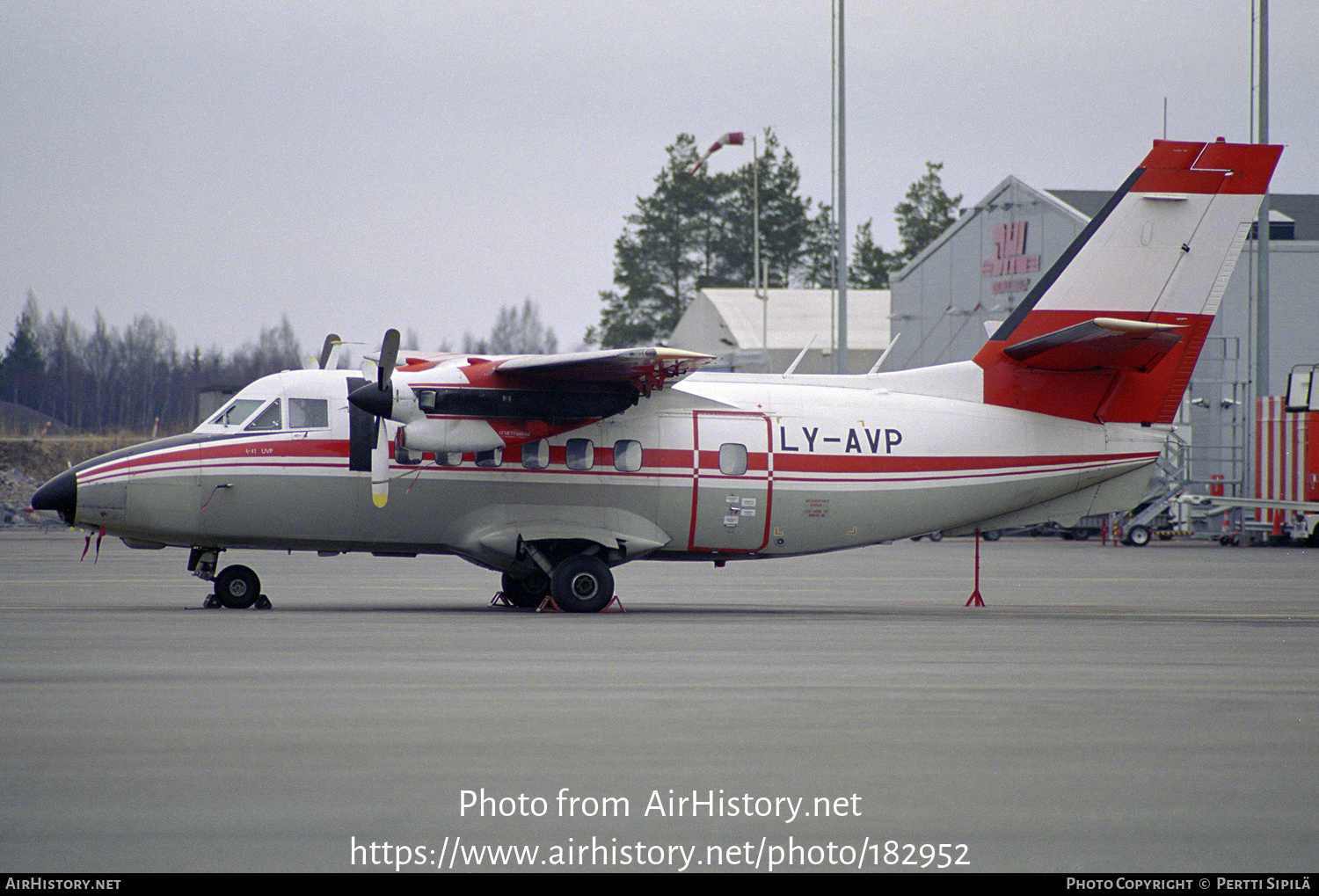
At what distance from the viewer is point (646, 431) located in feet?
55.0

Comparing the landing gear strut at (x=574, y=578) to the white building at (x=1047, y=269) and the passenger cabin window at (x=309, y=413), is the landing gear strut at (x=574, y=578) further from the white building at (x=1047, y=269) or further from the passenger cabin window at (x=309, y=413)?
the white building at (x=1047, y=269)

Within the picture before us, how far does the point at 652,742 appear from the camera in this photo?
22.7ft

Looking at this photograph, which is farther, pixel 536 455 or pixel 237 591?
pixel 536 455

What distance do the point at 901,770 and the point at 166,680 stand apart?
5.46 meters

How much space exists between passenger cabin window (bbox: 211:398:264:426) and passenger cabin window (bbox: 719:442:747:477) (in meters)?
6.16

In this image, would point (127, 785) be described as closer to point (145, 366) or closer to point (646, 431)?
point (646, 431)

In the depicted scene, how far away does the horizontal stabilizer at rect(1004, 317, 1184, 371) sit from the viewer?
1560 cm

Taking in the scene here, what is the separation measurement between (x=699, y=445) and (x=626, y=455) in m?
1.02

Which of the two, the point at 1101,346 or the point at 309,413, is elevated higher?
the point at 1101,346

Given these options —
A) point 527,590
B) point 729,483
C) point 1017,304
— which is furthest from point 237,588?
point 1017,304

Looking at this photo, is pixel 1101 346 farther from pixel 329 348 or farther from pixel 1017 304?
pixel 1017 304

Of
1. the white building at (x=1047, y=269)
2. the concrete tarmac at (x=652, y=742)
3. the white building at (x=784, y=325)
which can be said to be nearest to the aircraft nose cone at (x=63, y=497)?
the concrete tarmac at (x=652, y=742)

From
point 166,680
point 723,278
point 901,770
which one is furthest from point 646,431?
point 723,278

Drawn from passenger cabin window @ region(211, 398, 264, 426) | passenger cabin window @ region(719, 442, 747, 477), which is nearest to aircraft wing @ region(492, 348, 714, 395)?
passenger cabin window @ region(719, 442, 747, 477)
